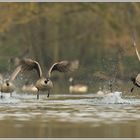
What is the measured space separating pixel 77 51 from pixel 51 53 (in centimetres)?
166

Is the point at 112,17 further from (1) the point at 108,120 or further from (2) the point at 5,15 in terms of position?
(1) the point at 108,120

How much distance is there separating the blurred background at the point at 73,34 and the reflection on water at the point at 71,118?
1454 centimetres

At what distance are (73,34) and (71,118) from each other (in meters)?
23.9

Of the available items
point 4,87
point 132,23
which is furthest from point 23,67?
point 132,23

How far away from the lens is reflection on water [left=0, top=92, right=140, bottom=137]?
12430 millimetres

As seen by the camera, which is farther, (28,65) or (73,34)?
(73,34)

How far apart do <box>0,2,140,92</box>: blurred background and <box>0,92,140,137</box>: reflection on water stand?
14.5 m

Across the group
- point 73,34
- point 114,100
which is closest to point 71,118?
point 114,100

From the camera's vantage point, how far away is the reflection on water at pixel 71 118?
12.4m

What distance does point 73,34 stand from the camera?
38.5 metres

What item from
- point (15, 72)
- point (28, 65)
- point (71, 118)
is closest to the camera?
point (71, 118)

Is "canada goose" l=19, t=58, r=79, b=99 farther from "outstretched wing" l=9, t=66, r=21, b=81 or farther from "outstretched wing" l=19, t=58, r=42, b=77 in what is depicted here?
"outstretched wing" l=9, t=66, r=21, b=81


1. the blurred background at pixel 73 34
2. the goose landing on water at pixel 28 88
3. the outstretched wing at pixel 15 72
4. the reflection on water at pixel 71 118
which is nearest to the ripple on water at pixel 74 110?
the reflection on water at pixel 71 118

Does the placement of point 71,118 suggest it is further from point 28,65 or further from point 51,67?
point 28,65
